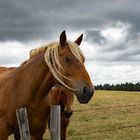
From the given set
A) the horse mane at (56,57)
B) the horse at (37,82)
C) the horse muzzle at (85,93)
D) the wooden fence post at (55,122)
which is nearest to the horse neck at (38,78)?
the horse at (37,82)

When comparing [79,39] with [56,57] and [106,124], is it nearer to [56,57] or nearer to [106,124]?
[56,57]

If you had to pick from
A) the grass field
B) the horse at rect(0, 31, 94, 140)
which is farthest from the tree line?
the horse at rect(0, 31, 94, 140)

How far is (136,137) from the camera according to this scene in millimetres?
12125

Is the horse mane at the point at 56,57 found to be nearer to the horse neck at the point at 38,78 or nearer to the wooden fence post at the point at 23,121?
the horse neck at the point at 38,78

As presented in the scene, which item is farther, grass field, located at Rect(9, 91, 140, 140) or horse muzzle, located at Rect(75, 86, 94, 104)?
grass field, located at Rect(9, 91, 140, 140)

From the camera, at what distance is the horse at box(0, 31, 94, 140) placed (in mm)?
5188

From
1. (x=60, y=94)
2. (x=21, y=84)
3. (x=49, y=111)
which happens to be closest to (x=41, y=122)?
(x=49, y=111)

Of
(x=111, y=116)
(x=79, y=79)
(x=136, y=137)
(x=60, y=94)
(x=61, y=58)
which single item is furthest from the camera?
(x=111, y=116)

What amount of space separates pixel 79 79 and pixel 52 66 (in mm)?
604

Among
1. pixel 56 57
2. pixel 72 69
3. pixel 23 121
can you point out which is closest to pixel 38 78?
pixel 56 57

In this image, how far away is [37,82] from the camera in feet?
19.0

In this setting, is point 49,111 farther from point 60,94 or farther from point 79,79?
point 60,94

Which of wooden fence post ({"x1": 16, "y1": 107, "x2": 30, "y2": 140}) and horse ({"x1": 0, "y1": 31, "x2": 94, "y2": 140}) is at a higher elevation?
horse ({"x1": 0, "y1": 31, "x2": 94, "y2": 140})

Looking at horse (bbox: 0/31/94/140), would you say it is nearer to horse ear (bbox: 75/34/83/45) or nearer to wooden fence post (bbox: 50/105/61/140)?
horse ear (bbox: 75/34/83/45)
